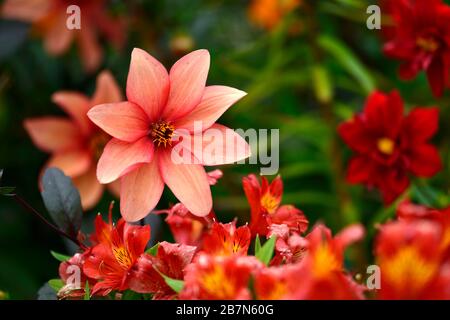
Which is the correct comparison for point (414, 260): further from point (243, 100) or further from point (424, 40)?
point (243, 100)

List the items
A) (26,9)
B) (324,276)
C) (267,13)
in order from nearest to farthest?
(324,276) → (26,9) → (267,13)

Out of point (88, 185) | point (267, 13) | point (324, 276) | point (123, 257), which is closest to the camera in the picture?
point (324, 276)

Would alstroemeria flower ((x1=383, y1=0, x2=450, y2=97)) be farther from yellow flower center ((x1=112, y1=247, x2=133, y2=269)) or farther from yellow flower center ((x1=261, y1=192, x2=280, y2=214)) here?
yellow flower center ((x1=112, y1=247, x2=133, y2=269))

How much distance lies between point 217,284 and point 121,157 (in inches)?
4.8

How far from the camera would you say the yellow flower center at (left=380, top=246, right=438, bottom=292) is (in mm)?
349

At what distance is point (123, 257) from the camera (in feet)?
1.49

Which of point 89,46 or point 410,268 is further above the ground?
point 89,46

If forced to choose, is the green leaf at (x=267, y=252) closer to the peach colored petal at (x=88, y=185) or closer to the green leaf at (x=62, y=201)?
the green leaf at (x=62, y=201)

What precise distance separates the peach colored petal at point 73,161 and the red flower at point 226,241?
18.7 inches

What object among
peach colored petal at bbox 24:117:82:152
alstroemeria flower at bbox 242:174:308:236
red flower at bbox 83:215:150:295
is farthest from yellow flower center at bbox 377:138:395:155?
peach colored petal at bbox 24:117:82:152

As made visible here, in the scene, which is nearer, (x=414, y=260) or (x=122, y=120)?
(x=414, y=260)

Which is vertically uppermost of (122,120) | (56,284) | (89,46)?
(89,46)

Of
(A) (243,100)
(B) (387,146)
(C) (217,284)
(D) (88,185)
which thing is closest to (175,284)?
(C) (217,284)
